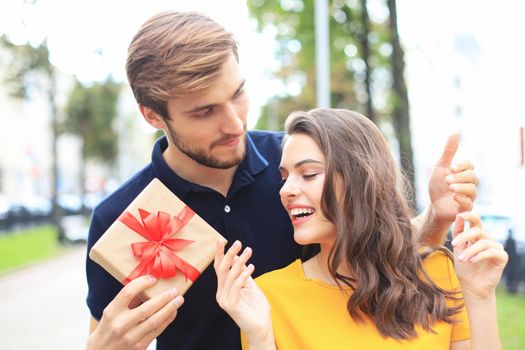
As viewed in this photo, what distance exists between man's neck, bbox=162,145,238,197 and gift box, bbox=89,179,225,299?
37 centimetres

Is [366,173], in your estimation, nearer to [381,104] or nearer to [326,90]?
[326,90]

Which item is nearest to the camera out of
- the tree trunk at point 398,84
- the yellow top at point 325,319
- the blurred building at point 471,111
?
the yellow top at point 325,319

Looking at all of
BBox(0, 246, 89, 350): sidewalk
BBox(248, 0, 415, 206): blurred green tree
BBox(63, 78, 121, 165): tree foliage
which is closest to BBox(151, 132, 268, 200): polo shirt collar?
BBox(248, 0, 415, 206): blurred green tree

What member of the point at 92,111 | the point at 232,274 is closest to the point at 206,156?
the point at 232,274

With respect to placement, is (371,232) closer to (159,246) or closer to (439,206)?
(439,206)

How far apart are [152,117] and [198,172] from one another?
1.09 feet

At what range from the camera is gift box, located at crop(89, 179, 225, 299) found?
2336mm

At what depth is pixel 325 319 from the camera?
254 cm

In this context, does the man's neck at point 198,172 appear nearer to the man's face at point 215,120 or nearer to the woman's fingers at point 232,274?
the man's face at point 215,120

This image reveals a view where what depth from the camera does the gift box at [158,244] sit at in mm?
2336

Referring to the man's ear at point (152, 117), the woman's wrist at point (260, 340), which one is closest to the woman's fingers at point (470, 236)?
the woman's wrist at point (260, 340)

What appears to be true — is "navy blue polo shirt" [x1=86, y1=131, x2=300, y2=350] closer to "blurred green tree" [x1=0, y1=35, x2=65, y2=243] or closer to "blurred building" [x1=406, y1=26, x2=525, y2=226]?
"blurred building" [x1=406, y1=26, x2=525, y2=226]

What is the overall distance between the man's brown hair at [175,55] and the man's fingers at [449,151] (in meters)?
1.01

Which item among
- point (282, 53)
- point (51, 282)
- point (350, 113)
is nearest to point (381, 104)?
point (282, 53)
